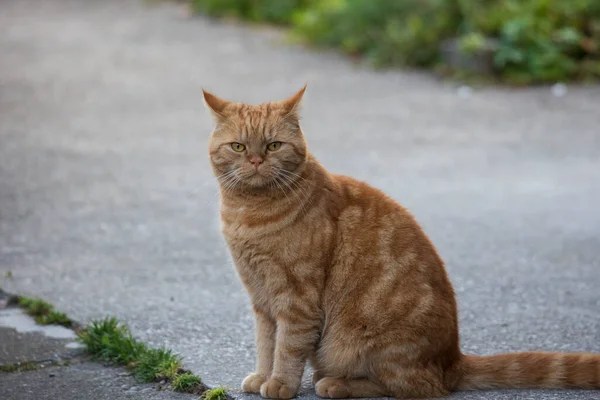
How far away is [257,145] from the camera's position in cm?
372

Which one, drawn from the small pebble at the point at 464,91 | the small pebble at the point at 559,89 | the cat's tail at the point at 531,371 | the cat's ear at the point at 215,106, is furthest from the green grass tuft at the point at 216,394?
the small pebble at the point at 559,89

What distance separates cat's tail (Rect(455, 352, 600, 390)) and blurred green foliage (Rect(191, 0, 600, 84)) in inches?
232

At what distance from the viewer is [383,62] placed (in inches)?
400

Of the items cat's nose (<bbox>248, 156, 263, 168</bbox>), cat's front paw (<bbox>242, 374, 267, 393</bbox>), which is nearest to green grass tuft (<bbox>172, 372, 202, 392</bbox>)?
cat's front paw (<bbox>242, 374, 267, 393</bbox>)

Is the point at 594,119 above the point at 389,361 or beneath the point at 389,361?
above

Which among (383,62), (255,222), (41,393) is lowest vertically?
(41,393)

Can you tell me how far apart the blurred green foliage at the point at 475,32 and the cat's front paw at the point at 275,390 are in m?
6.15

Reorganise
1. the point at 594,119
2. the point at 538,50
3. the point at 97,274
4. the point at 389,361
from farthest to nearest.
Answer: the point at 538,50 < the point at 594,119 < the point at 97,274 < the point at 389,361

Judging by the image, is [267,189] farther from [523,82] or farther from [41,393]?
[523,82]

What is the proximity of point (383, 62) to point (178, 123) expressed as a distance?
248cm

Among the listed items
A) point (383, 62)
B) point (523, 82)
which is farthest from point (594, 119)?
point (383, 62)

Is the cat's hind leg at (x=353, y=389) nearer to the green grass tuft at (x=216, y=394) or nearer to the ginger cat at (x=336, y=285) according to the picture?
the ginger cat at (x=336, y=285)

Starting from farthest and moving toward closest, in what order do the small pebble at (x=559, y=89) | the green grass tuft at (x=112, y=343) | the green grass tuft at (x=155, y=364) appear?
1. the small pebble at (x=559, y=89)
2. the green grass tuft at (x=112, y=343)
3. the green grass tuft at (x=155, y=364)

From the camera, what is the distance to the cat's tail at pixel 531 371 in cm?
368
